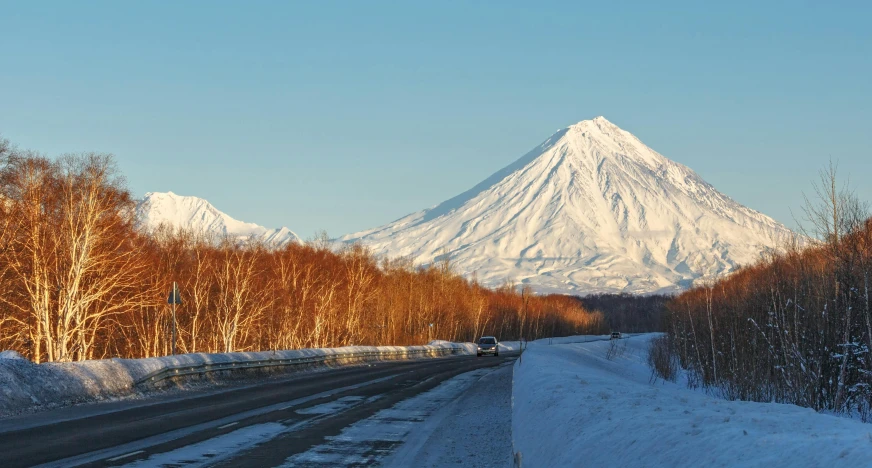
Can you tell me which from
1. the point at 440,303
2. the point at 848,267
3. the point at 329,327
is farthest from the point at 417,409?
the point at 440,303

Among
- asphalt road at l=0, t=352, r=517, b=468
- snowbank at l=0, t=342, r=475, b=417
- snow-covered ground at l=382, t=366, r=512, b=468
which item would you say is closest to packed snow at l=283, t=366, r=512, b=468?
snow-covered ground at l=382, t=366, r=512, b=468

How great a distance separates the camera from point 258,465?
11.3 m

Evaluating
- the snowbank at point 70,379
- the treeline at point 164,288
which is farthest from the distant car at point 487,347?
the snowbank at point 70,379

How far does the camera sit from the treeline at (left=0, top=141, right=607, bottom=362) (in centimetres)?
4112

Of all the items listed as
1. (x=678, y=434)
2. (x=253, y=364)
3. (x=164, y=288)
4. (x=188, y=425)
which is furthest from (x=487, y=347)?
(x=678, y=434)

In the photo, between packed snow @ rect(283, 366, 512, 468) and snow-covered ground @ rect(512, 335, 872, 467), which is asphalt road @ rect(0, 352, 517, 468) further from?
snow-covered ground @ rect(512, 335, 872, 467)

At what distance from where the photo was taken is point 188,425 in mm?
15672

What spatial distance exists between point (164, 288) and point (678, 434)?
61.4m

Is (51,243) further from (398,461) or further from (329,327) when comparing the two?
(329,327)

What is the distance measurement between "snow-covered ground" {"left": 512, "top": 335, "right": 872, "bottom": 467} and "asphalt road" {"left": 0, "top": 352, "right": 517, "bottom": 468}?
3.48 metres

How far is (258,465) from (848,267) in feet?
51.5

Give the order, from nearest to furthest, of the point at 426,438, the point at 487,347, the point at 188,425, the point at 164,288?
the point at 426,438, the point at 188,425, the point at 164,288, the point at 487,347

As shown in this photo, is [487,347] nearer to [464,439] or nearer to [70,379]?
[70,379]

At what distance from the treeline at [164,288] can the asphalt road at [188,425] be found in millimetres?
20062
